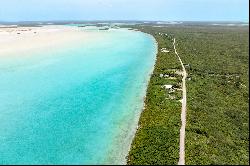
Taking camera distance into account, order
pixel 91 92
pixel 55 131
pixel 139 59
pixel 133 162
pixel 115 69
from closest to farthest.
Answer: pixel 133 162, pixel 55 131, pixel 91 92, pixel 115 69, pixel 139 59

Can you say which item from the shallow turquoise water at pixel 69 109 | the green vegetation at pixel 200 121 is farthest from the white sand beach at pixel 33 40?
the green vegetation at pixel 200 121

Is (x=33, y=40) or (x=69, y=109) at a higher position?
(x=33, y=40)

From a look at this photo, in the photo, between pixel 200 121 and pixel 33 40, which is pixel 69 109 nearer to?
pixel 200 121

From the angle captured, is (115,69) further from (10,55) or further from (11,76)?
(10,55)

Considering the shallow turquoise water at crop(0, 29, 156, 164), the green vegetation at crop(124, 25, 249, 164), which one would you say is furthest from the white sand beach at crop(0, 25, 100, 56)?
the green vegetation at crop(124, 25, 249, 164)

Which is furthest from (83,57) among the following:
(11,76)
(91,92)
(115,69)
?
(91,92)

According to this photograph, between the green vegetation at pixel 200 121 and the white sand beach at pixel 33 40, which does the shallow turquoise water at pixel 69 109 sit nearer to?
the green vegetation at pixel 200 121

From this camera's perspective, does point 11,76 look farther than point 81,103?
Yes

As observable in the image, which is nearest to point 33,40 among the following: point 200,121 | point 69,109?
point 69,109
